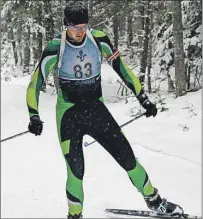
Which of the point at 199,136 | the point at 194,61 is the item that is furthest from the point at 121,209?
the point at 194,61

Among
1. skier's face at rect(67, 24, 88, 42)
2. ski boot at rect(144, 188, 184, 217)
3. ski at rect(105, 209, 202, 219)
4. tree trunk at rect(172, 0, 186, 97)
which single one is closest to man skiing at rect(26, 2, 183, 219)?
skier's face at rect(67, 24, 88, 42)

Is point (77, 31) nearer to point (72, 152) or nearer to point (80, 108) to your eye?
point (80, 108)

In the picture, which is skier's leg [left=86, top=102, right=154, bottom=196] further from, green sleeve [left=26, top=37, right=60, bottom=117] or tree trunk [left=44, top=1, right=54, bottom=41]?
tree trunk [left=44, top=1, right=54, bottom=41]

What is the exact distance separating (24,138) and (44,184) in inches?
142

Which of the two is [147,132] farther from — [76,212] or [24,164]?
[76,212]

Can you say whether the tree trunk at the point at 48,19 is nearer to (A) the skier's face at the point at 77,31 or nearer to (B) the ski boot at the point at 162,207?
(A) the skier's face at the point at 77,31

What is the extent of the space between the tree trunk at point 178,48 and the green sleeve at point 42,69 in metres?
8.43

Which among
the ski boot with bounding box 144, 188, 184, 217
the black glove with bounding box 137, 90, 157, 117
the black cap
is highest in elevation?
the black cap

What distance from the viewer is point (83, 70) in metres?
4.39

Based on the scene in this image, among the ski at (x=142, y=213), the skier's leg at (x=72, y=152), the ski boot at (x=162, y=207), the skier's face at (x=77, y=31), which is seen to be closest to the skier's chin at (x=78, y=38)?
the skier's face at (x=77, y=31)

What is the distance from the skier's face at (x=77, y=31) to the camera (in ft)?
13.9

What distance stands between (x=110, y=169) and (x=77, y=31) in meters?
3.63

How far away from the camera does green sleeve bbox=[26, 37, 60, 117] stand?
14.1 feet

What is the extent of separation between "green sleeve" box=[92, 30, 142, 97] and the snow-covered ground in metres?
1.79
